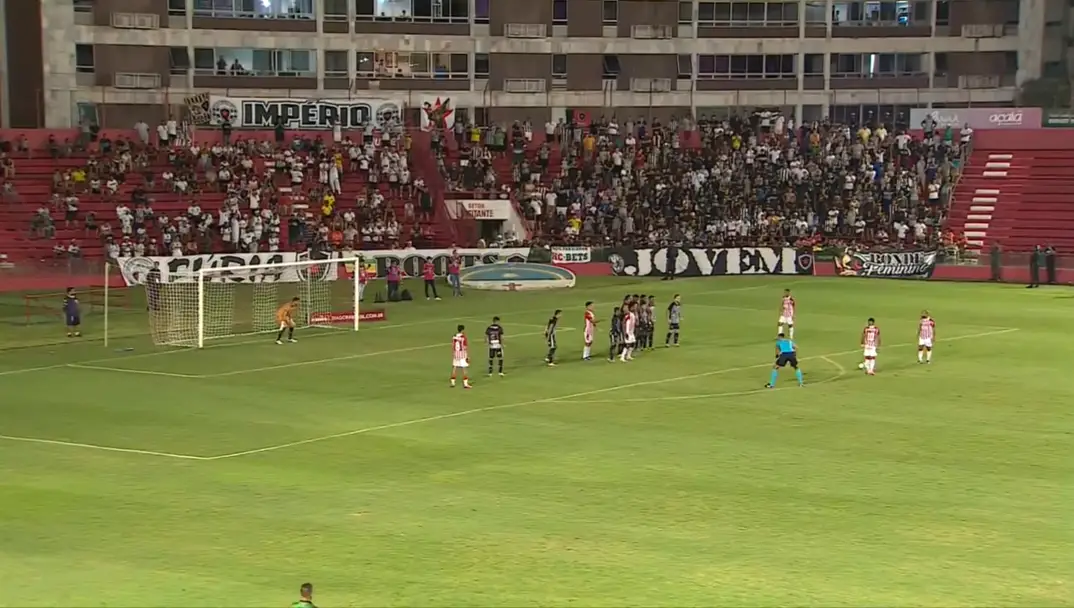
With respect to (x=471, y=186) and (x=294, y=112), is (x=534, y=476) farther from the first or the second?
(x=294, y=112)

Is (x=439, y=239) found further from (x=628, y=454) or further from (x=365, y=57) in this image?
(x=628, y=454)

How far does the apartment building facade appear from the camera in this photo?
243ft

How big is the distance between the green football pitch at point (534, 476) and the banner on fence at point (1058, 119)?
34.4m

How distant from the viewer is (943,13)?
8662 centimetres

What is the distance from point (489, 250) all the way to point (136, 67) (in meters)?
26.1

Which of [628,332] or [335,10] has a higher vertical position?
[335,10]

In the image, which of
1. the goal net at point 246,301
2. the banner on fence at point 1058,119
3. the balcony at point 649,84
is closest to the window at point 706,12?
the balcony at point 649,84

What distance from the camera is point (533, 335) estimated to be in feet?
139

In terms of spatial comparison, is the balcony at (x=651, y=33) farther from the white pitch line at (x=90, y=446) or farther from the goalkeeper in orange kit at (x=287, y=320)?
the white pitch line at (x=90, y=446)

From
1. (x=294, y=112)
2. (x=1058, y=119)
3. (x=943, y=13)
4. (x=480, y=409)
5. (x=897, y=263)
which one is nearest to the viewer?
(x=480, y=409)

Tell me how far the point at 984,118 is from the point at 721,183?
15754 millimetres

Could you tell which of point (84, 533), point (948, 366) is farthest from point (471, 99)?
point (84, 533)

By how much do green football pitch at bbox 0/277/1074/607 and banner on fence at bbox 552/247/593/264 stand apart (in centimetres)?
2310

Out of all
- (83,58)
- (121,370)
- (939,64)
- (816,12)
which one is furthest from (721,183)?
(121,370)
